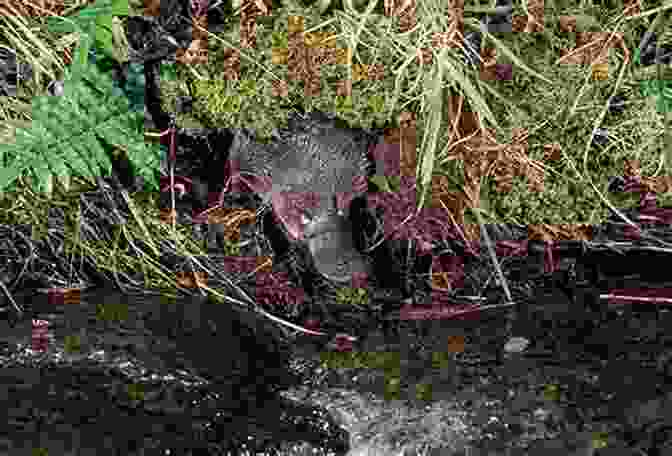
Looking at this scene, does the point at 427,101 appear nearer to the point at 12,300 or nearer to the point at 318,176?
the point at 318,176

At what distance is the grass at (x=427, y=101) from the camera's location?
337 centimetres

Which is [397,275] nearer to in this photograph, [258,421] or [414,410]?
[414,410]

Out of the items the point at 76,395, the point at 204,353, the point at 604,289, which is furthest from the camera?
the point at 604,289

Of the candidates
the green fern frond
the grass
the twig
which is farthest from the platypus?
the twig

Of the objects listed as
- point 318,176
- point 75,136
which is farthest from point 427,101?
point 75,136

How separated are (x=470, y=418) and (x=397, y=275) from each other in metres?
0.96

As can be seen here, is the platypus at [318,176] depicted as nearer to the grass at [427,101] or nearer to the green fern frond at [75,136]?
the grass at [427,101]

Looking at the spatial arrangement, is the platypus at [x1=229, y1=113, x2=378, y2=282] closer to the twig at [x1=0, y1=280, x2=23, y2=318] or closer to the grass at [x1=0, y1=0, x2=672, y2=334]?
the grass at [x1=0, y1=0, x2=672, y2=334]

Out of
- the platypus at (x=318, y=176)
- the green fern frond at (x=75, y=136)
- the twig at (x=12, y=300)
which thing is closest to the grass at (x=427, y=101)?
the platypus at (x=318, y=176)

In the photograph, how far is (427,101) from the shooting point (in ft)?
11.1

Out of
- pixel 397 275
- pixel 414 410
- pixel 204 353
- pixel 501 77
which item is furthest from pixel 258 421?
pixel 501 77

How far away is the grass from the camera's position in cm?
337

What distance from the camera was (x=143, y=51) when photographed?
3496 millimetres

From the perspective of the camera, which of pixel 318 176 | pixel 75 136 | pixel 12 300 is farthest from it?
pixel 318 176
